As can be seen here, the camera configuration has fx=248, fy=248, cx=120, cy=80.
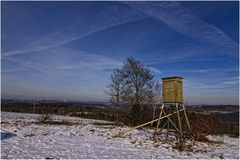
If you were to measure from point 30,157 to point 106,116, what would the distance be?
29.9 m

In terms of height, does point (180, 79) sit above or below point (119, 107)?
above

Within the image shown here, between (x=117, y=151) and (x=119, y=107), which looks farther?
(x=119, y=107)

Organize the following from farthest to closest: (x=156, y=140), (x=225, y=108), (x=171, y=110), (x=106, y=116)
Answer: (x=225, y=108)
(x=106, y=116)
(x=171, y=110)
(x=156, y=140)

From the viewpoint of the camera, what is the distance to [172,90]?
13.7 meters

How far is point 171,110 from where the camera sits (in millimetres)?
14727

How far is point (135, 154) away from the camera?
9391 mm

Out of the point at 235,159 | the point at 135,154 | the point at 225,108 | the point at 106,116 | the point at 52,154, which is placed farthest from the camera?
the point at 225,108

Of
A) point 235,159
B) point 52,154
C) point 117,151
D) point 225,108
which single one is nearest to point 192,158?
point 235,159

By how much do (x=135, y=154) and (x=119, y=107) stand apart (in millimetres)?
20062

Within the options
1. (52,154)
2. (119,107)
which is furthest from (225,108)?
(52,154)

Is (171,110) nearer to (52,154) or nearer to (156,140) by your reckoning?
(156,140)

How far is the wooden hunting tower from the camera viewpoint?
44.5 feet

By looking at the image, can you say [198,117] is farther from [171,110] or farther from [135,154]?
[135,154]

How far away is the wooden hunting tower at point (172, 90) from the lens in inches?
534
